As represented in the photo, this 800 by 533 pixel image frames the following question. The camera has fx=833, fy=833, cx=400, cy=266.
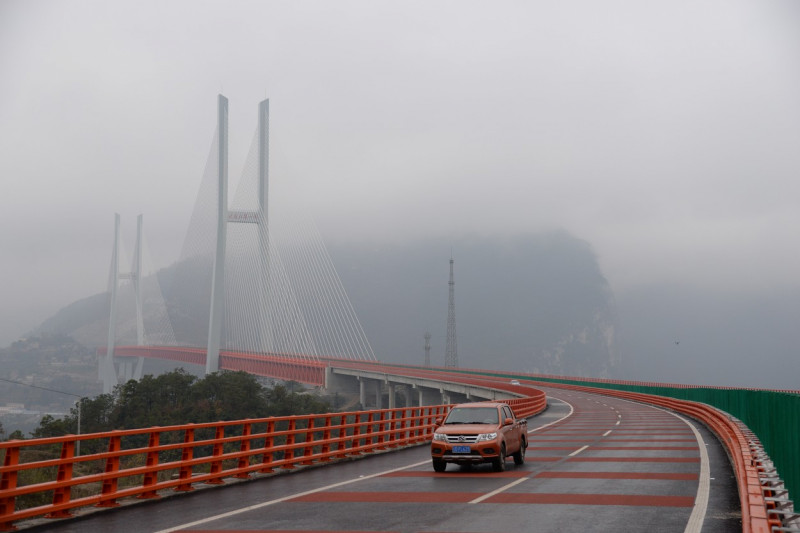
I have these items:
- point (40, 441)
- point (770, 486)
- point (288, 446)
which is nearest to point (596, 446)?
point (288, 446)

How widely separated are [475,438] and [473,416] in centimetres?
101

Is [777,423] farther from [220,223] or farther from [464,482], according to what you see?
[220,223]

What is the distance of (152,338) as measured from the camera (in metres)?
124

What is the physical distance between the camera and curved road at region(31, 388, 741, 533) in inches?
411

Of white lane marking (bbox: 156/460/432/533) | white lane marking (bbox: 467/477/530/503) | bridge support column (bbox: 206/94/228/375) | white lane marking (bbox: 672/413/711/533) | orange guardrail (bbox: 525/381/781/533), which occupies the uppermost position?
bridge support column (bbox: 206/94/228/375)

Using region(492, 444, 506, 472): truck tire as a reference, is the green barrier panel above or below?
above

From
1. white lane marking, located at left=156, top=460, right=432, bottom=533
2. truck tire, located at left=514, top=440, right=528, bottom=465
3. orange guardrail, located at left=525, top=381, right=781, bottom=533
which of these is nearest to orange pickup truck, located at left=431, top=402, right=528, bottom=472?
truck tire, located at left=514, top=440, right=528, bottom=465

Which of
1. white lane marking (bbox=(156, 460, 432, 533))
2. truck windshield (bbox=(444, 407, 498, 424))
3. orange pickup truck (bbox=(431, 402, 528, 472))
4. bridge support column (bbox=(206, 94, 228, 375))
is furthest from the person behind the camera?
bridge support column (bbox=(206, 94, 228, 375))

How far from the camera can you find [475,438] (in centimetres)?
1719

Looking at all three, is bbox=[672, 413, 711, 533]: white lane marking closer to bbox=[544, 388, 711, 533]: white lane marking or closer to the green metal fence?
bbox=[544, 388, 711, 533]: white lane marking

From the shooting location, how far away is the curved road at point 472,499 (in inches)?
411

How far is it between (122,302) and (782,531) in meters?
133

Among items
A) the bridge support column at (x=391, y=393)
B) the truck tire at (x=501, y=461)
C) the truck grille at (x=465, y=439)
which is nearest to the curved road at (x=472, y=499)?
the truck tire at (x=501, y=461)

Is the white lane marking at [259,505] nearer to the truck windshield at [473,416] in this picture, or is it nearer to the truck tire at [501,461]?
the truck windshield at [473,416]
